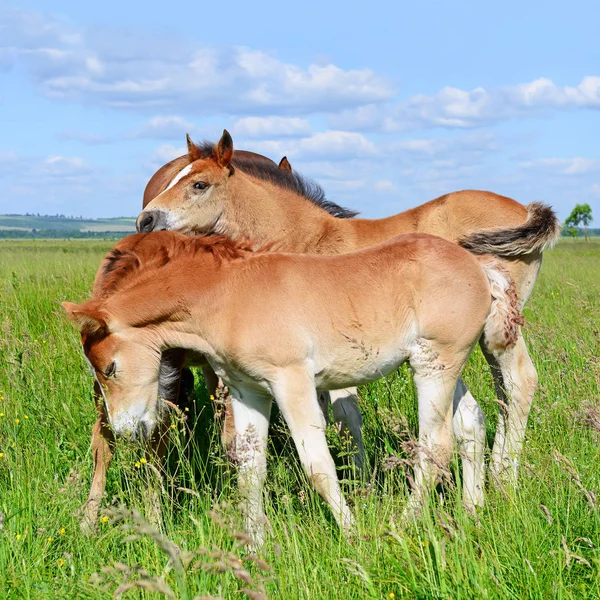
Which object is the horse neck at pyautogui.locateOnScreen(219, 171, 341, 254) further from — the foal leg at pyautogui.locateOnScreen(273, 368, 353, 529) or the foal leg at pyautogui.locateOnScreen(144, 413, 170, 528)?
the foal leg at pyautogui.locateOnScreen(273, 368, 353, 529)

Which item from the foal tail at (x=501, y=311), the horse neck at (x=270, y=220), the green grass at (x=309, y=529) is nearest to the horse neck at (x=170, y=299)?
the green grass at (x=309, y=529)

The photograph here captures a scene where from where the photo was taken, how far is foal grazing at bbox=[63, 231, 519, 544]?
3803 mm

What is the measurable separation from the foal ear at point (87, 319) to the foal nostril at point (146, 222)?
145cm

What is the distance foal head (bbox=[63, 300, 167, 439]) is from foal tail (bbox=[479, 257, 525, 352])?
2.00 metres

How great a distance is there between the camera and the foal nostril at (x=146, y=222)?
5.20 m

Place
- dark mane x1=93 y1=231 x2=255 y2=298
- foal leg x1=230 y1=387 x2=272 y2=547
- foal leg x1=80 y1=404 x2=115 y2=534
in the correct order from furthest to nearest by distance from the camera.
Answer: foal leg x1=80 y1=404 x2=115 y2=534 → dark mane x1=93 y1=231 x2=255 y2=298 → foal leg x1=230 y1=387 x2=272 y2=547

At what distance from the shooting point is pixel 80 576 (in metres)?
3.19

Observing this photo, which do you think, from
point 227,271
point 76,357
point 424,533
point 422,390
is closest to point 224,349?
point 227,271

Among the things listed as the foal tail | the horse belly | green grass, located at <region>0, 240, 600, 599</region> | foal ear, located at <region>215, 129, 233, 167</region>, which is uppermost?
foal ear, located at <region>215, 129, 233, 167</region>

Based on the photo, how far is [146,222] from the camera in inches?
206

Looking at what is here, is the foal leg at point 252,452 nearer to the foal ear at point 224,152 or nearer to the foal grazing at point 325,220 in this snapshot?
the foal grazing at point 325,220

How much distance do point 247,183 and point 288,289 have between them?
1810mm

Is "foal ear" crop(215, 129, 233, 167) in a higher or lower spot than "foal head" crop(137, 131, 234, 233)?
higher

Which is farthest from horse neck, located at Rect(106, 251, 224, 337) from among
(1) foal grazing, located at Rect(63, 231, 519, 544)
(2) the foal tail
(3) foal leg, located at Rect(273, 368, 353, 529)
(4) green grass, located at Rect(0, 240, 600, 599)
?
(2) the foal tail
